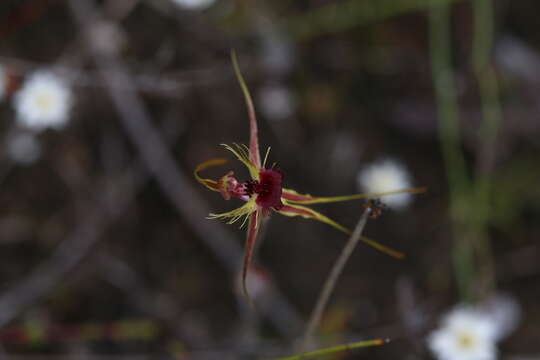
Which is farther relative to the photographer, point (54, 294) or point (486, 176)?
point (486, 176)

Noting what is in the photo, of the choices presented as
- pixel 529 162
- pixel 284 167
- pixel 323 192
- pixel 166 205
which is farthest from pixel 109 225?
pixel 529 162

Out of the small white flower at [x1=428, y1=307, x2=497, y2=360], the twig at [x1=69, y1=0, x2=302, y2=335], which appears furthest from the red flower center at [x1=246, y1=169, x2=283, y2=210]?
the small white flower at [x1=428, y1=307, x2=497, y2=360]

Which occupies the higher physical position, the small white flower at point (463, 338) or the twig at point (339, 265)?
the small white flower at point (463, 338)

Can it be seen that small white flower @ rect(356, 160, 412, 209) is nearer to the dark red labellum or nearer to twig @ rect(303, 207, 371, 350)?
twig @ rect(303, 207, 371, 350)

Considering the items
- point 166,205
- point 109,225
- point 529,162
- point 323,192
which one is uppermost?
point 529,162

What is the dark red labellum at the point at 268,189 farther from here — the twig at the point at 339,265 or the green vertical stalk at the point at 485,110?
the green vertical stalk at the point at 485,110

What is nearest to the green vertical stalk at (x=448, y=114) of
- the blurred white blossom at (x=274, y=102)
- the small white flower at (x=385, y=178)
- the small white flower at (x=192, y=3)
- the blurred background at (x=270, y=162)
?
the blurred background at (x=270, y=162)

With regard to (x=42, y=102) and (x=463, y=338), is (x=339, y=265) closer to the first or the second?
(x=463, y=338)

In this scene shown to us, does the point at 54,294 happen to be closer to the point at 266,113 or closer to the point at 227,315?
the point at 227,315
